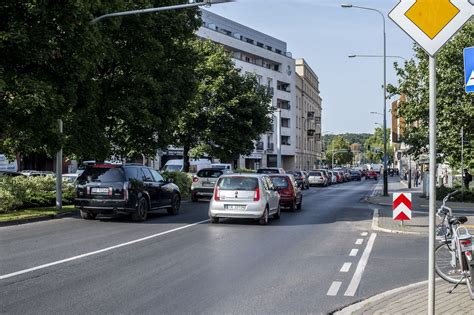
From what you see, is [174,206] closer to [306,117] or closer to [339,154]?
[306,117]

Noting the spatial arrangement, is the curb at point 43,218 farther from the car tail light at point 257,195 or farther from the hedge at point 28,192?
the car tail light at point 257,195

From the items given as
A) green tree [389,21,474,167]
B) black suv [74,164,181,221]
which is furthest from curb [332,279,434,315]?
green tree [389,21,474,167]

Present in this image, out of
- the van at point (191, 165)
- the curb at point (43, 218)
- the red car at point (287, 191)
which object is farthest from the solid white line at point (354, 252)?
the van at point (191, 165)

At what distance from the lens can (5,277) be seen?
27.4 feet

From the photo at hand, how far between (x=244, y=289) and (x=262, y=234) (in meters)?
6.65

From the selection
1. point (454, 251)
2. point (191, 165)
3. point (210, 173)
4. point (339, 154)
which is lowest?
point (454, 251)

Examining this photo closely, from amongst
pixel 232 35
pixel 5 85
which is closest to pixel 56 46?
pixel 5 85

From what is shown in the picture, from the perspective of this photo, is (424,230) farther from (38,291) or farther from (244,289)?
(38,291)

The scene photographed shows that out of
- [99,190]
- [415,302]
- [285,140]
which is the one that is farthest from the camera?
[285,140]

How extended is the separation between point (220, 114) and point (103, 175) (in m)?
21.6

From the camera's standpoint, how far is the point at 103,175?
56.9 feet

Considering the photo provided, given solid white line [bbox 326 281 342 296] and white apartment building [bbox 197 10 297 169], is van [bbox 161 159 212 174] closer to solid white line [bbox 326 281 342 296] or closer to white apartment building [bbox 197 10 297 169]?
white apartment building [bbox 197 10 297 169]

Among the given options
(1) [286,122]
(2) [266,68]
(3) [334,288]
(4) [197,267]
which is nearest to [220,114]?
(4) [197,267]

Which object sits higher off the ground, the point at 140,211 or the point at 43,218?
the point at 140,211
